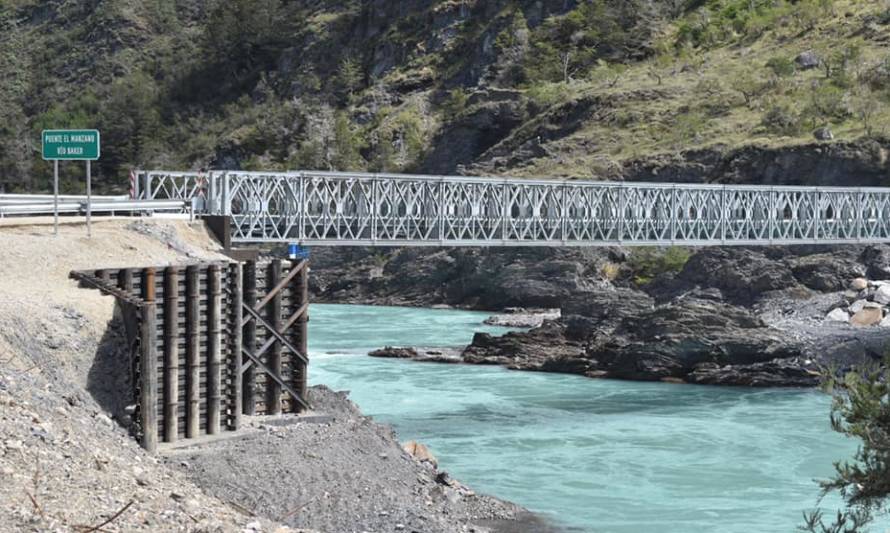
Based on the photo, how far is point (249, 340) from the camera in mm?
25406

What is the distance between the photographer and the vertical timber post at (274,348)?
25.7 meters

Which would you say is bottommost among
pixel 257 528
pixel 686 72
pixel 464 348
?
pixel 464 348

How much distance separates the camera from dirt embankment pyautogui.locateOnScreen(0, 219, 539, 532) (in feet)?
48.4

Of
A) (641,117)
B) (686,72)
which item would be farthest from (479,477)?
(686,72)

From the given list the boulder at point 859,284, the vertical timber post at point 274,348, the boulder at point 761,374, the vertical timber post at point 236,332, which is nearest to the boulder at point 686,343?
the boulder at point 761,374

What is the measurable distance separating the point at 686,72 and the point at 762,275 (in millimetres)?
33288

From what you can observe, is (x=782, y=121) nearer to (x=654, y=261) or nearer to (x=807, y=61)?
(x=654, y=261)

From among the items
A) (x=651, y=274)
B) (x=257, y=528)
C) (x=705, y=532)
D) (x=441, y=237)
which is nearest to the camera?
(x=257, y=528)

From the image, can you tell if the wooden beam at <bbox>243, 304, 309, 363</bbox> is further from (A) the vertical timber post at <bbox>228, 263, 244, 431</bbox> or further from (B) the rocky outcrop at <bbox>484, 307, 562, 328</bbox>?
(B) the rocky outcrop at <bbox>484, 307, 562, 328</bbox>

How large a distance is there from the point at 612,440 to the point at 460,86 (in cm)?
7782

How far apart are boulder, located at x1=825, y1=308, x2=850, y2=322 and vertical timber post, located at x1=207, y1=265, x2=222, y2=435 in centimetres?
3925

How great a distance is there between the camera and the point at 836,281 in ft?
217

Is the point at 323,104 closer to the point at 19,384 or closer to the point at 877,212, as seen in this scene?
the point at 877,212

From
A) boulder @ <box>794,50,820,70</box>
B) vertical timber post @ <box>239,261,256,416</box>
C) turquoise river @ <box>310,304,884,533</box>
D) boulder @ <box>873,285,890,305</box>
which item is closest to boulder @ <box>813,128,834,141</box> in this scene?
boulder @ <box>794,50,820,70</box>
